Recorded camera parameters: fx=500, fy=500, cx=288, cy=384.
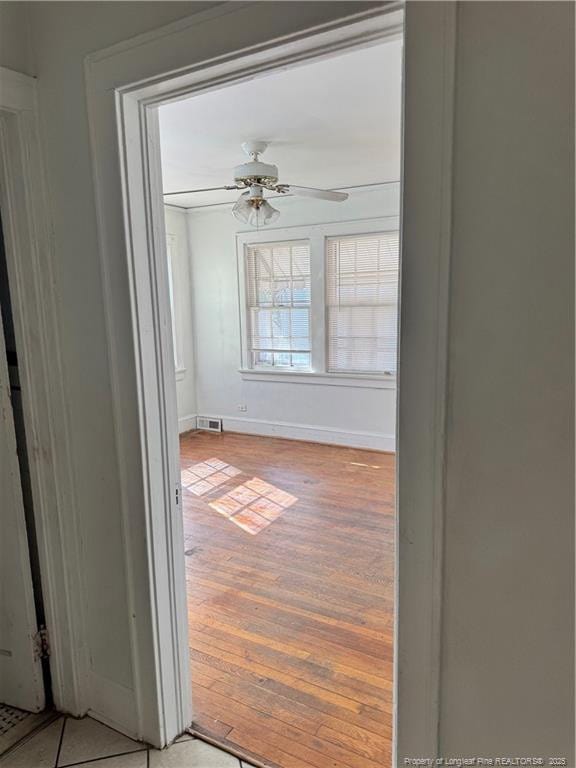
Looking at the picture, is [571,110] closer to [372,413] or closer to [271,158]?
[271,158]

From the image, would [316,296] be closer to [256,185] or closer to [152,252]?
[256,185]

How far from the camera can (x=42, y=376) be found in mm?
1692

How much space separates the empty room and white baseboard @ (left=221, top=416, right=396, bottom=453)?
0.02m

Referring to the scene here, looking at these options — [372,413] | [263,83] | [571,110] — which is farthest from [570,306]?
[372,413]

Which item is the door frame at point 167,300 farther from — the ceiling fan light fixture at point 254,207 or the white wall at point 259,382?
the white wall at point 259,382

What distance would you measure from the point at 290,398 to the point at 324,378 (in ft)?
1.62

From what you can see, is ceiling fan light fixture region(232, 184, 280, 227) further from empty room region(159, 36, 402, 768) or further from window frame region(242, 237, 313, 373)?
window frame region(242, 237, 313, 373)

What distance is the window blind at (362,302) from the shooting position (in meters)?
4.91

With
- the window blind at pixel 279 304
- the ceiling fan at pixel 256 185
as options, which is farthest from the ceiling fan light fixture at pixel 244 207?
the window blind at pixel 279 304

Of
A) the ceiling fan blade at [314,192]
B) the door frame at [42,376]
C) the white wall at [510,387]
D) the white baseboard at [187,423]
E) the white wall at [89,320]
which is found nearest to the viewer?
the white wall at [510,387]

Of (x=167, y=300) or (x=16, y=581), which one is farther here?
(x=16, y=581)

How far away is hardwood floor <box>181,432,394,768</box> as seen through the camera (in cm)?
184

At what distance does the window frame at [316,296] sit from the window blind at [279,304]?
2.2 inches

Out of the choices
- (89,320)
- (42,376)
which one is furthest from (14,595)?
(89,320)
